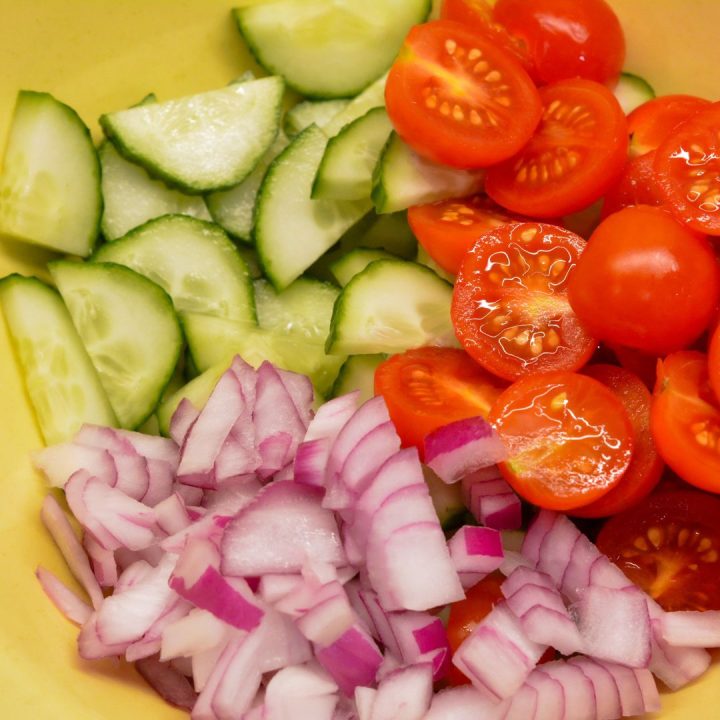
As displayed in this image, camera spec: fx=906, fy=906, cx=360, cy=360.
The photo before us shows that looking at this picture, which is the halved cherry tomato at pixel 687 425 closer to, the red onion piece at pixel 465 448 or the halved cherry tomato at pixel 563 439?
the halved cherry tomato at pixel 563 439

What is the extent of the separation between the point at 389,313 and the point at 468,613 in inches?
26.9

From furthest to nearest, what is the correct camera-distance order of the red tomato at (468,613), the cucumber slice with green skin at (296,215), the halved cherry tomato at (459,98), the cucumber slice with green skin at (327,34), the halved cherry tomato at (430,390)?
the cucumber slice with green skin at (327,34) < the cucumber slice with green skin at (296,215) < the halved cherry tomato at (459,98) < the halved cherry tomato at (430,390) < the red tomato at (468,613)

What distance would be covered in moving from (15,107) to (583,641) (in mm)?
1720

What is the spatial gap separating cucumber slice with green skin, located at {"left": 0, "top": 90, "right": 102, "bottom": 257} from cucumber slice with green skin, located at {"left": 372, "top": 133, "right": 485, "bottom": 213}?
2.29 ft

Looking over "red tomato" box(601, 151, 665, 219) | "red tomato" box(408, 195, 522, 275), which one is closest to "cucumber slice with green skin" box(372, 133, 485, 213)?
"red tomato" box(408, 195, 522, 275)

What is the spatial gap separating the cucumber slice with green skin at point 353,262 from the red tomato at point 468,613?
82 cm

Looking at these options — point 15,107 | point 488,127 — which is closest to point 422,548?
point 488,127

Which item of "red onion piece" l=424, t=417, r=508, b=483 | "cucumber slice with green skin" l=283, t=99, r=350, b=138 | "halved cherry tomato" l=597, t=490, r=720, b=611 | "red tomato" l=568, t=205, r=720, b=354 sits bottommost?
"halved cherry tomato" l=597, t=490, r=720, b=611

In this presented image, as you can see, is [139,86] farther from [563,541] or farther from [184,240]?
[563,541]

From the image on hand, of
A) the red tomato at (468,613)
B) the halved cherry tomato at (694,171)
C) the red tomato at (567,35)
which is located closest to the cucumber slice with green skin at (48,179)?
the red tomato at (567,35)

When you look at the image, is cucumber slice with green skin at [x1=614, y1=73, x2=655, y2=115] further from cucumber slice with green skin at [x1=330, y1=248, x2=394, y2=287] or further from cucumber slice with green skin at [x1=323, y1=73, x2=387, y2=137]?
cucumber slice with green skin at [x1=330, y1=248, x2=394, y2=287]

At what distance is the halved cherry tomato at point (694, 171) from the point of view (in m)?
1.77

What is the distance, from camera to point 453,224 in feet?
6.66

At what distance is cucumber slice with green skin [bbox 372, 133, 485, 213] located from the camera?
207cm
